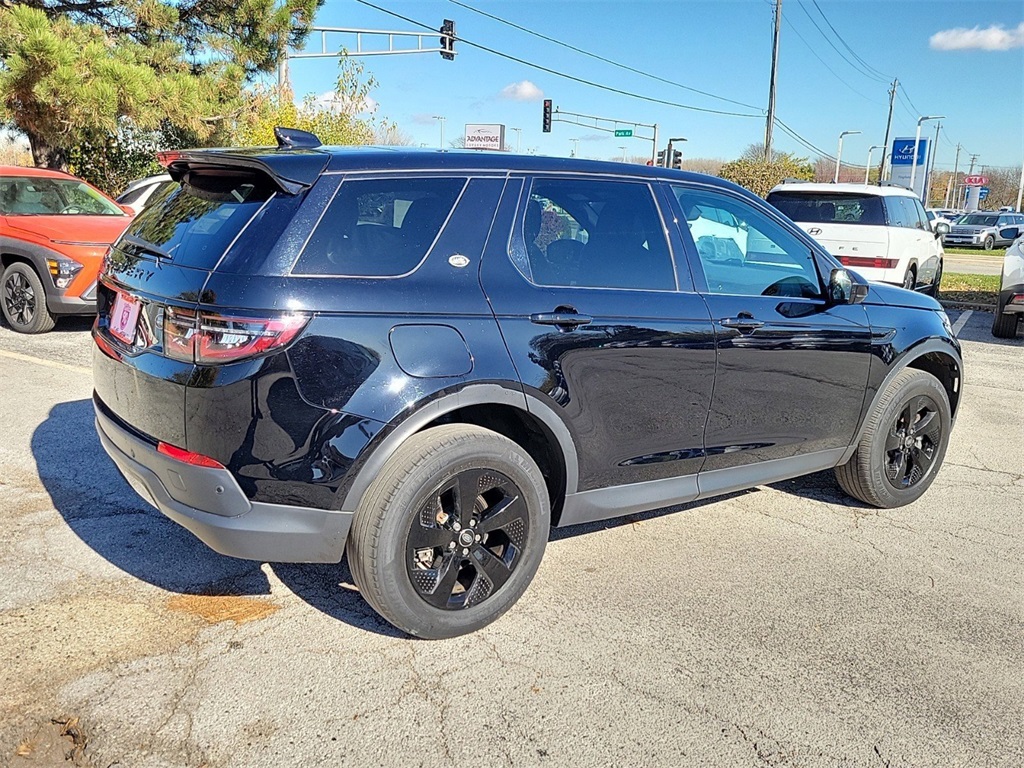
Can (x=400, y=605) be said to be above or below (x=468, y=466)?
below

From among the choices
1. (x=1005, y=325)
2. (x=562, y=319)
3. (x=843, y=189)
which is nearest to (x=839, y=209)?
(x=843, y=189)

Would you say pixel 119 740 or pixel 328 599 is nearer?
pixel 119 740

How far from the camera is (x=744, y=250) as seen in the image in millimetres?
4203

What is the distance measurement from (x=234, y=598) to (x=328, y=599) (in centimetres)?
38

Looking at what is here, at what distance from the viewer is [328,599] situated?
3408 millimetres

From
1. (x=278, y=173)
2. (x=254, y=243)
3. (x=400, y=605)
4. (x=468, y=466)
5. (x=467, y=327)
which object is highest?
(x=278, y=173)

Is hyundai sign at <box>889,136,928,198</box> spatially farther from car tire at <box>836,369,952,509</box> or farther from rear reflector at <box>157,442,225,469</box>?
rear reflector at <box>157,442,225,469</box>

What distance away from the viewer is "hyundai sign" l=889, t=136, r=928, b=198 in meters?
46.9

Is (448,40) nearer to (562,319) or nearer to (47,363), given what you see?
(47,363)

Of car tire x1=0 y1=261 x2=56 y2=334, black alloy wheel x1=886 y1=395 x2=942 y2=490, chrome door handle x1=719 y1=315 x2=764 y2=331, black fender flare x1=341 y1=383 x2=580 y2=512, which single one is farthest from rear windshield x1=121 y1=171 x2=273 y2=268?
car tire x1=0 y1=261 x2=56 y2=334

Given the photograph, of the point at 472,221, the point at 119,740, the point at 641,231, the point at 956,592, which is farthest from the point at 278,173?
the point at 956,592

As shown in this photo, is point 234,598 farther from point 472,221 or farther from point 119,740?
point 472,221

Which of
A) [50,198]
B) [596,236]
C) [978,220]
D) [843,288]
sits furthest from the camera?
[978,220]

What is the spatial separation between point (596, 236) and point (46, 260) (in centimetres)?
699
